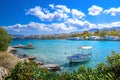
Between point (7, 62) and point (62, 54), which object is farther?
point (62, 54)

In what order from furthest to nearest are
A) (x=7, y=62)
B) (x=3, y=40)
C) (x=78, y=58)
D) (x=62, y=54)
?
(x=62, y=54), (x=78, y=58), (x=3, y=40), (x=7, y=62)

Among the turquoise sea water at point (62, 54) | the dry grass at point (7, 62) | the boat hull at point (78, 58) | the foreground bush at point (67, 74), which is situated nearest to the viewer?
the foreground bush at point (67, 74)

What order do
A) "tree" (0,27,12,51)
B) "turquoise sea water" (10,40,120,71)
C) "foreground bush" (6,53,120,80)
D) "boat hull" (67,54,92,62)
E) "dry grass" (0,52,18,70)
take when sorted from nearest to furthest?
"foreground bush" (6,53,120,80) → "dry grass" (0,52,18,70) → "tree" (0,27,12,51) → "turquoise sea water" (10,40,120,71) → "boat hull" (67,54,92,62)

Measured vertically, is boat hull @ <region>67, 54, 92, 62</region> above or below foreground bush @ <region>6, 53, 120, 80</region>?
below

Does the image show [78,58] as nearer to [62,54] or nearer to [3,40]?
[3,40]

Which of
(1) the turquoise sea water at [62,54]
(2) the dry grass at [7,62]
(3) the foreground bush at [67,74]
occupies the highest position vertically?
(3) the foreground bush at [67,74]

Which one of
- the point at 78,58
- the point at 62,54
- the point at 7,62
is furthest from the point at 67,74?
the point at 62,54

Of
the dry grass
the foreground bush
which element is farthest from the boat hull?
the foreground bush

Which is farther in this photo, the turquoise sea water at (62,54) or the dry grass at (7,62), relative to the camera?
the turquoise sea water at (62,54)

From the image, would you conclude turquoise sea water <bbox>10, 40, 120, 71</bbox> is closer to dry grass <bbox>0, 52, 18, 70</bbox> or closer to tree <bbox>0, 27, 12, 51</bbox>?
tree <bbox>0, 27, 12, 51</bbox>

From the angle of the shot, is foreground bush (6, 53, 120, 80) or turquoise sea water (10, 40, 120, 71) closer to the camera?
foreground bush (6, 53, 120, 80)

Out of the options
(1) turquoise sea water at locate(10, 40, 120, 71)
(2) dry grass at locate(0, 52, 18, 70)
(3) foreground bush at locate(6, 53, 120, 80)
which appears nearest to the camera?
(3) foreground bush at locate(6, 53, 120, 80)

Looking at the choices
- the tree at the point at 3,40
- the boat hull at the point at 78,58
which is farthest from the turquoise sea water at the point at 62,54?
the tree at the point at 3,40

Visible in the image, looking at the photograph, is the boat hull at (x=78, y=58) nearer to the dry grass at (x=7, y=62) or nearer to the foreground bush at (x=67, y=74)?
the dry grass at (x=7, y=62)
